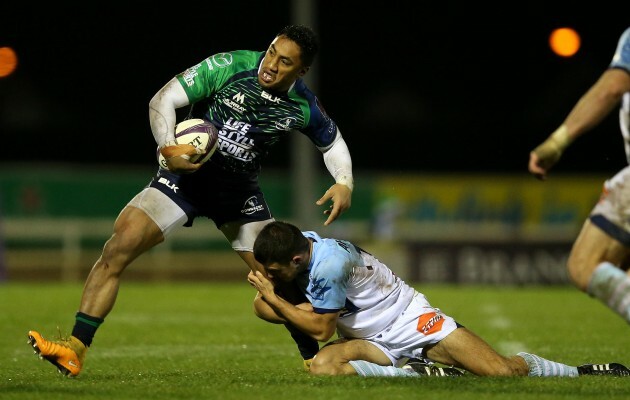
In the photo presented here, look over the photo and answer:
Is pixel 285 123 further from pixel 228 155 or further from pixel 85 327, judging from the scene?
pixel 85 327

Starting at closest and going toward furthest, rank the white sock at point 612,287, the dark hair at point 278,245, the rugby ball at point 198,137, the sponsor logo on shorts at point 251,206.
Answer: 1. the white sock at point 612,287
2. the dark hair at point 278,245
3. the rugby ball at point 198,137
4. the sponsor logo on shorts at point 251,206

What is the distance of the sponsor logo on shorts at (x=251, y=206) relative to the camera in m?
7.56

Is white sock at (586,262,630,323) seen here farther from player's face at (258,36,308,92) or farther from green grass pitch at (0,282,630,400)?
player's face at (258,36,308,92)

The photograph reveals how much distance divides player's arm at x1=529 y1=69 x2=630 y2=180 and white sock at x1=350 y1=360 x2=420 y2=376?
181cm

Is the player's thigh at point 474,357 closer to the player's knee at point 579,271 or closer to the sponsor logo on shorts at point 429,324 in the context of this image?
the sponsor logo on shorts at point 429,324

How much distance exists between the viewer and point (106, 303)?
22.5 feet

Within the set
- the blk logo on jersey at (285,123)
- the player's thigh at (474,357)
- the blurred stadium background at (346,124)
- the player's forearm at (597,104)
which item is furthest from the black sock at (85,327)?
the blurred stadium background at (346,124)

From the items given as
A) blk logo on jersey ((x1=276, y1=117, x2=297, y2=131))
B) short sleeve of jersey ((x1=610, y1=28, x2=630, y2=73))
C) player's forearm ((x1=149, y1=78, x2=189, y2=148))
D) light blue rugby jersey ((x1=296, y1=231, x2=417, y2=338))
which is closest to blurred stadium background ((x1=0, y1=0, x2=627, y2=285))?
blk logo on jersey ((x1=276, y1=117, x2=297, y2=131))

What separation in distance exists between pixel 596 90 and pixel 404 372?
2.20 m

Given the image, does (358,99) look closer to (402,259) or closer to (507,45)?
(507,45)

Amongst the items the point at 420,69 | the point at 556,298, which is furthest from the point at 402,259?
the point at 420,69

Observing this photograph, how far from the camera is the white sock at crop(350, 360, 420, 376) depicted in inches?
263

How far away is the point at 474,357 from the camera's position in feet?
22.1

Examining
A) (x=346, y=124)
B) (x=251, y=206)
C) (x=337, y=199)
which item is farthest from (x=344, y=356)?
(x=346, y=124)
